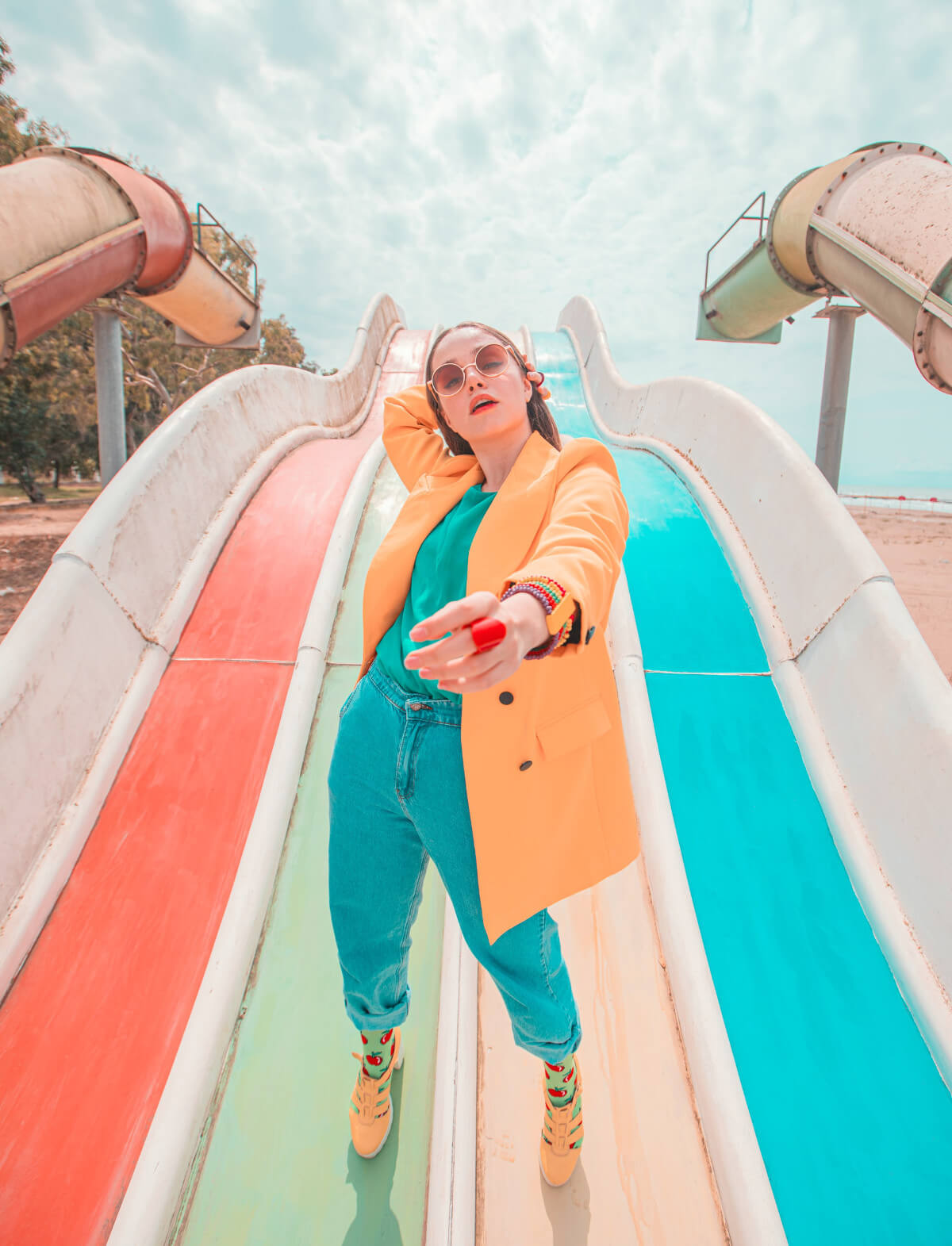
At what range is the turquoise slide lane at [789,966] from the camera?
1477 mm

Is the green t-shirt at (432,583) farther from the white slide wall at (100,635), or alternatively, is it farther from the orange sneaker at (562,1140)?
the white slide wall at (100,635)

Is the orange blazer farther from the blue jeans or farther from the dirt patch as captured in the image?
the dirt patch

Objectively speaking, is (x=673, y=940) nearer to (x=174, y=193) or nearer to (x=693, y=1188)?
(x=693, y=1188)

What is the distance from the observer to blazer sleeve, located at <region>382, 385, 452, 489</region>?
5.18 feet

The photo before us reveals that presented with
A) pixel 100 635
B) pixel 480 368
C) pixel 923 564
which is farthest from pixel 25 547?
pixel 923 564

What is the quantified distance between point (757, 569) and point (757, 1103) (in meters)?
2.15

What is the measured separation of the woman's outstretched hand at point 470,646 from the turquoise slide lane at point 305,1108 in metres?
0.67

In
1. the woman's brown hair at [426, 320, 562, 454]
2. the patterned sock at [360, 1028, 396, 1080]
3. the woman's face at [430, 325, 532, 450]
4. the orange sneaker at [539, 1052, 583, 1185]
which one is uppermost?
the woman's brown hair at [426, 320, 562, 454]

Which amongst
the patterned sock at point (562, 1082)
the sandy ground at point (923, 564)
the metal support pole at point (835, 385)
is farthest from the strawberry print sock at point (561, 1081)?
the metal support pole at point (835, 385)

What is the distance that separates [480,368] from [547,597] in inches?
26.1

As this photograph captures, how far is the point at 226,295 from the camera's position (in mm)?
8031

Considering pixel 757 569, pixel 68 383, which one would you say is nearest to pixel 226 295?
pixel 757 569

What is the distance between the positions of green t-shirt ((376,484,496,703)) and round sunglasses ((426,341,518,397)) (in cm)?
24

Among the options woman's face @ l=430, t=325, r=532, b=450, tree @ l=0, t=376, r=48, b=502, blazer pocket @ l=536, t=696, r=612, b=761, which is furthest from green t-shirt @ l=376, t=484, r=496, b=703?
tree @ l=0, t=376, r=48, b=502
